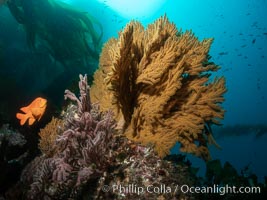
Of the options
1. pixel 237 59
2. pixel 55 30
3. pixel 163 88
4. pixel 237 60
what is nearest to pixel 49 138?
pixel 163 88

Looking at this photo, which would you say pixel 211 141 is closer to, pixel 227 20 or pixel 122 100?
pixel 122 100

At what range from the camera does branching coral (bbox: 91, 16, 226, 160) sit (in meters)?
3.66

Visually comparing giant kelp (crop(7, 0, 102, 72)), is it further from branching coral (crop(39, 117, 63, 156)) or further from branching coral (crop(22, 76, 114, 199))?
branching coral (crop(22, 76, 114, 199))

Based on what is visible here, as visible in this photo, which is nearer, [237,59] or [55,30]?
[55,30]

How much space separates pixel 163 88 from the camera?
150 inches

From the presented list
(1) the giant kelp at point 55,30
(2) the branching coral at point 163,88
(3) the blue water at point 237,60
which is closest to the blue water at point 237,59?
(3) the blue water at point 237,60

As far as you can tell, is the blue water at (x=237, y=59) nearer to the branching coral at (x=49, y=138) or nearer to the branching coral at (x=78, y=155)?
the branching coral at (x=49, y=138)

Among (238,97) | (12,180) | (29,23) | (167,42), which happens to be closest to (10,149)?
(12,180)

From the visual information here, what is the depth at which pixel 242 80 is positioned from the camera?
92.7 meters

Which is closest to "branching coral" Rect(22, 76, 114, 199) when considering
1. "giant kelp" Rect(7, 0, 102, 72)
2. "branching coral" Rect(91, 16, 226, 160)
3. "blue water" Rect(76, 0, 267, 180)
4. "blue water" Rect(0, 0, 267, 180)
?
"branching coral" Rect(91, 16, 226, 160)

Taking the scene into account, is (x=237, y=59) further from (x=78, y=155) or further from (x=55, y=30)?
(x=78, y=155)

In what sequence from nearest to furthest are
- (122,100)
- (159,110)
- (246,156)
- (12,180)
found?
(159,110)
(122,100)
(12,180)
(246,156)

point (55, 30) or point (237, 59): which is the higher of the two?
point (237, 59)

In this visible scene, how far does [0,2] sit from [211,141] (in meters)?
9.10
